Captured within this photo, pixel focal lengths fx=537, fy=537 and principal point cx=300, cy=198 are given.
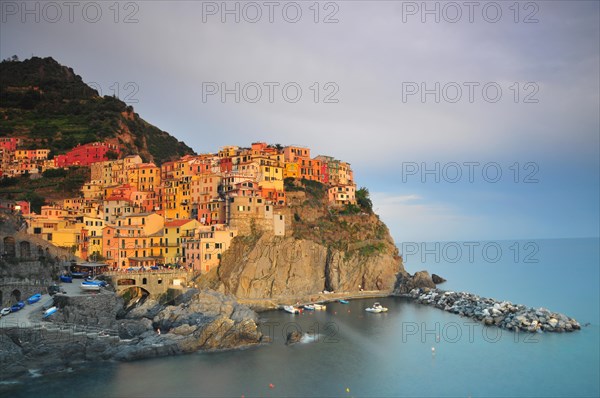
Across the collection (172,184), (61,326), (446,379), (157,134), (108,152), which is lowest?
(446,379)

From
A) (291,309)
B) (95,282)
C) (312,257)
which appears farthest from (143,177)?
(291,309)

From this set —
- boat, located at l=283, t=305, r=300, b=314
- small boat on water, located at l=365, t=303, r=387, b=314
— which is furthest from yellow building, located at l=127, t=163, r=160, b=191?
small boat on water, located at l=365, t=303, r=387, b=314

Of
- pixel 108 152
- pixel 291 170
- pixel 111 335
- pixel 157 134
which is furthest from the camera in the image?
pixel 157 134

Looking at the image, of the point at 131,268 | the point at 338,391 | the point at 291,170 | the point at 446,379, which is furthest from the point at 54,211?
the point at 446,379

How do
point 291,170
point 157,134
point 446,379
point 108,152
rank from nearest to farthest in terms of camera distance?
1. point 446,379
2. point 291,170
3. point 108,152
4. point 157,134

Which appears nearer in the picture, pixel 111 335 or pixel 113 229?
pixel 111 335

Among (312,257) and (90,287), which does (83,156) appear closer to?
(312,257)

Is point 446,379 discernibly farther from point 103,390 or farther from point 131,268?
point 131,268
